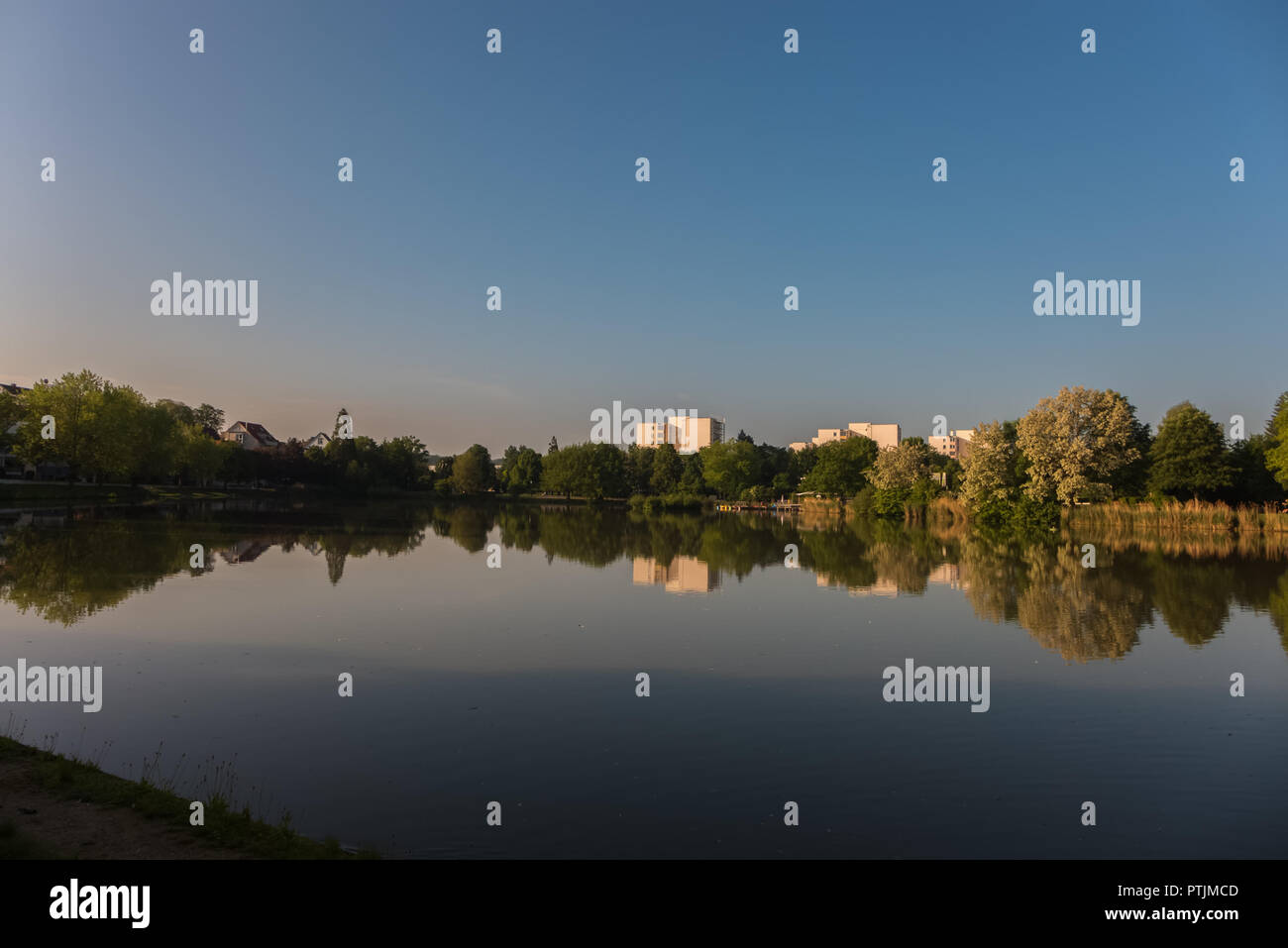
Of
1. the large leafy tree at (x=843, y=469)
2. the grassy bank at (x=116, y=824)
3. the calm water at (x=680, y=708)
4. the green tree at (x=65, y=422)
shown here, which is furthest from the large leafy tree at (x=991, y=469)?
the green tree at (x=65, y=422)

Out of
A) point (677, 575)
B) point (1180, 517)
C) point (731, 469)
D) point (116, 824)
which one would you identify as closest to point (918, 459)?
point (1180, 517)

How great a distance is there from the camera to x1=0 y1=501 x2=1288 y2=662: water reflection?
17.5m

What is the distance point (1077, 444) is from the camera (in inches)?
1986

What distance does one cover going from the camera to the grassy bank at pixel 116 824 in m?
5.55

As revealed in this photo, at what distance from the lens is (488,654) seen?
13141 millimetres

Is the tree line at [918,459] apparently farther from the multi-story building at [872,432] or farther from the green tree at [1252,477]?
the multi-story building at [872,432]

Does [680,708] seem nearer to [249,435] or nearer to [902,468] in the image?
[902,468]

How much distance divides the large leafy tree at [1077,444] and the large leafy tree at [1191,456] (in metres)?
1.89

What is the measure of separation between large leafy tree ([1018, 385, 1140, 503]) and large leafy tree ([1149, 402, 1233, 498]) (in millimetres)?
1893

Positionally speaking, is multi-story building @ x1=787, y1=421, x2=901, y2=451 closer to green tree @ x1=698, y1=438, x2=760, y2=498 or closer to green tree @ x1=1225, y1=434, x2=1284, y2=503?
green tree @ x1=698, y1=438, x2=760, y2=498

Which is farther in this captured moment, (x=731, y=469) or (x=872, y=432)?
(x=872, y=432)

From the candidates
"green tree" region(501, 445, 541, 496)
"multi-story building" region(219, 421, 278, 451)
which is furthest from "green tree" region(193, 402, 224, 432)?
"green tree" region(501, 445, 541, 496)

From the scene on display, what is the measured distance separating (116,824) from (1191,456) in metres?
58.3
